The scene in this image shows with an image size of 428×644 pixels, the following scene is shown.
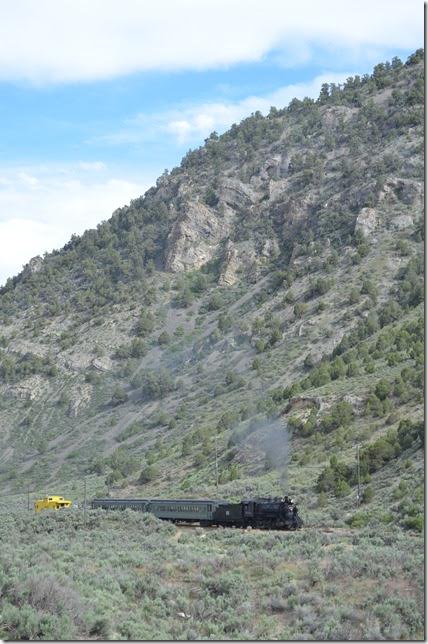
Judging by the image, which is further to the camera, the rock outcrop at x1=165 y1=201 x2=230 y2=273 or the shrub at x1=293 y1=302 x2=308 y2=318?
the rock outcrop at x1=165 y1=201 x2=230 y2=273

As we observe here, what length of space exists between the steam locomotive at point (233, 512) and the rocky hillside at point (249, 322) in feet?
15.7

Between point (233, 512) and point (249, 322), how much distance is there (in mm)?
49282

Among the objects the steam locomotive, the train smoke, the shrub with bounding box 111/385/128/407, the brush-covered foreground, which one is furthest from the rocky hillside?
the brush-covered foreground

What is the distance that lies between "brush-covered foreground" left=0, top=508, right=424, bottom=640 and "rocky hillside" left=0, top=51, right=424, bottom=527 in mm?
11061

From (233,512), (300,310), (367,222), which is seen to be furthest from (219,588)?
(367,222)

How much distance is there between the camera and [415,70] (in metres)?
109

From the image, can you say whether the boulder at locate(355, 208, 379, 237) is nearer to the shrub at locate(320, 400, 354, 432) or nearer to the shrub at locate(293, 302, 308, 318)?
the shrub at locate(293, 302, 308, 318)

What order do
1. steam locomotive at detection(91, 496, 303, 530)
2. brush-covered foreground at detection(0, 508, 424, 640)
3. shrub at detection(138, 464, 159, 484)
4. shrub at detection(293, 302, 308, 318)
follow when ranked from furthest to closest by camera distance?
1. shrub at detection(293, 302, 308, 318)
2. shrub at detection(138, 464, 159, 484)
3. steam locomotive at detection(91, 496, 303, 530)
4. brush-covered foreground at detection(0, 508, 424, 640)

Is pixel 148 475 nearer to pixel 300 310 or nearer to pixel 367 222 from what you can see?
pixel 300 310

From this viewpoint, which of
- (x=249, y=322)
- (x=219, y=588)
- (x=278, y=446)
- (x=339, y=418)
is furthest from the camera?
(x=249, y=322)

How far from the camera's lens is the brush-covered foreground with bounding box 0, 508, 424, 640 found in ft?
58.6

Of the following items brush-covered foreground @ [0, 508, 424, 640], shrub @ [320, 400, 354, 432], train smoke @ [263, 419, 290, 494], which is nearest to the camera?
brush-covered foreground @ [0, 508, 424, 640]

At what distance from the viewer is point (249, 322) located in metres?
83.5

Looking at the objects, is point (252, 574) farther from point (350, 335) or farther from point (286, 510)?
point (350, 335)
